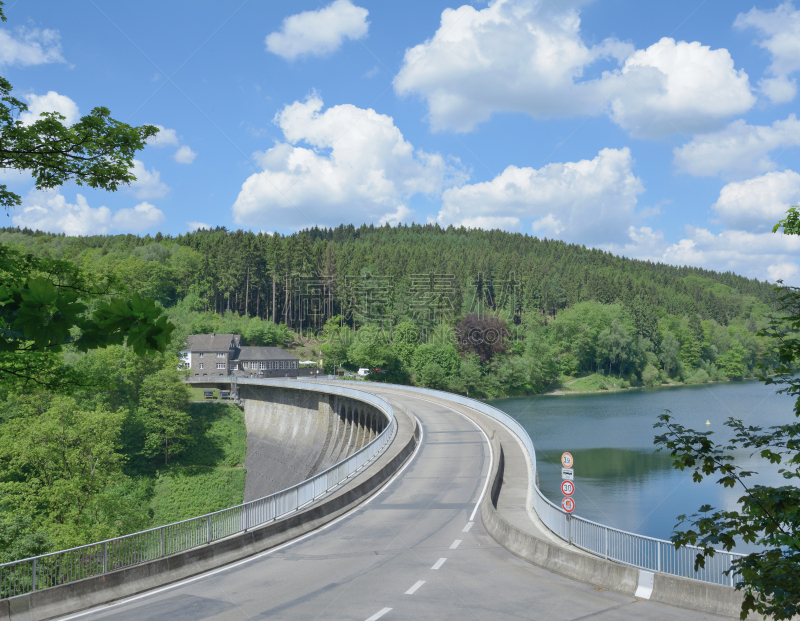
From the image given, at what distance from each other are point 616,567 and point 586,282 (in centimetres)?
14542

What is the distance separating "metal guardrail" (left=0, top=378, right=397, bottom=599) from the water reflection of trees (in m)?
28.0

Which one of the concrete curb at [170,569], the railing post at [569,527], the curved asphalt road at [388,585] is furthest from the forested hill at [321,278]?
the railing post at [569,527]

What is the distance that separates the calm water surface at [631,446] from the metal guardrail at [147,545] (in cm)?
1926

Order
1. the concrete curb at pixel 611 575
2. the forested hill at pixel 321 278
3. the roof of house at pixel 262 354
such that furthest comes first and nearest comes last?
the forested hill at pixel 321 278, the roof of house at pixel 262 354, the concrete curb at pixel 611 575

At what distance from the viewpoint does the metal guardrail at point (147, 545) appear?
451 inches

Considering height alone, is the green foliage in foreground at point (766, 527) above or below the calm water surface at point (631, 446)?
above

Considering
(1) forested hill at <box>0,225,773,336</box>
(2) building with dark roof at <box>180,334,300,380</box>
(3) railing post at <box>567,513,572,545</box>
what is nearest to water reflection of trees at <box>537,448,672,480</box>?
(3) railing post at <box>567,513,572,545</box>

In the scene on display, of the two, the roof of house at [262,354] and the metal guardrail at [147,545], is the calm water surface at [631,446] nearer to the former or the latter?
the metal guardrail at [147,545]

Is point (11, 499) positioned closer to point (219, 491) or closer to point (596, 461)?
point (219, 491)

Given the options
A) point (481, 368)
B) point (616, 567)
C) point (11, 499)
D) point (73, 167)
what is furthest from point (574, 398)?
point (73, 167)

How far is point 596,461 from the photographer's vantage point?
47.2 meters

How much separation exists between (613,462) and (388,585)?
125ft

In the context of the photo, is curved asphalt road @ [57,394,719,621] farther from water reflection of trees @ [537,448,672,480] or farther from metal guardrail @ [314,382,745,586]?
water reflection of trees @ [537,448,672,480]

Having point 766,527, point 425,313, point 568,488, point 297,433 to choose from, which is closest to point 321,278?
point 425,313
